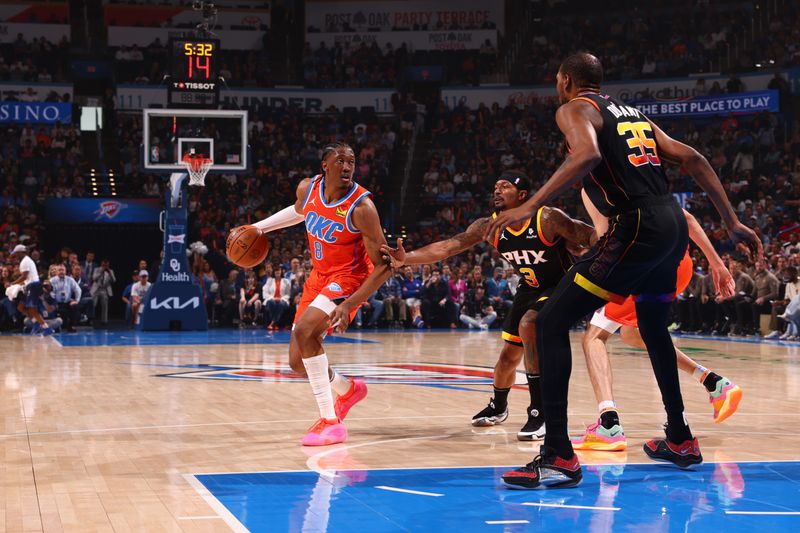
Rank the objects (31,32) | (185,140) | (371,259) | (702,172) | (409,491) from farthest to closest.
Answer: (31,32), (185,140), (371,259), (702,172), (409,491)

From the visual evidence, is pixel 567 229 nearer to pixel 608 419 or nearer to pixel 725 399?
pixel 608 419

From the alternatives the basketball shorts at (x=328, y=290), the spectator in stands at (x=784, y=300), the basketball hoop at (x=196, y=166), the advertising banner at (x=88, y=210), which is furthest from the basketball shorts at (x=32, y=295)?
the spectator in stands at (x=784, y=300)

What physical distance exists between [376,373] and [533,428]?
15.5 feet

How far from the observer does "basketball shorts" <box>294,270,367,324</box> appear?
22.1 ft

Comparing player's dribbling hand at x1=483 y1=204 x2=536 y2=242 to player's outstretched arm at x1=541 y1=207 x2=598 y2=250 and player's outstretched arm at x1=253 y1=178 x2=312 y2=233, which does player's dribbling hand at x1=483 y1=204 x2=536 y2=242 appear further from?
player's outstretched arm at x1=253 y1=178 x2=312 y2=233

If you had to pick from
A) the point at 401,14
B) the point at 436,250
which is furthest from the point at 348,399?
the point at 401,14

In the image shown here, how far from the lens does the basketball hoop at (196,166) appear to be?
1872 cm

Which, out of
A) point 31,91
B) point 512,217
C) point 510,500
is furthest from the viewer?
point 31,91

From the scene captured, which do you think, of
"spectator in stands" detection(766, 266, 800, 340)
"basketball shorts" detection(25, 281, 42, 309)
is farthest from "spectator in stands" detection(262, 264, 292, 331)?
"spectator in stands" detection(766, 266, 800, 340)

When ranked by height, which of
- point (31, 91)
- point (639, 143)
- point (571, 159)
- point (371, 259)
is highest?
point (31, 91)

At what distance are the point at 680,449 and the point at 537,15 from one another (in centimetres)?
3076

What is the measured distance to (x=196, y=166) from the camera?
61.5 feet

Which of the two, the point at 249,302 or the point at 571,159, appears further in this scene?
the point at 249,302

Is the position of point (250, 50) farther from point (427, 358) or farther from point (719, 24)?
point (427, 358)
